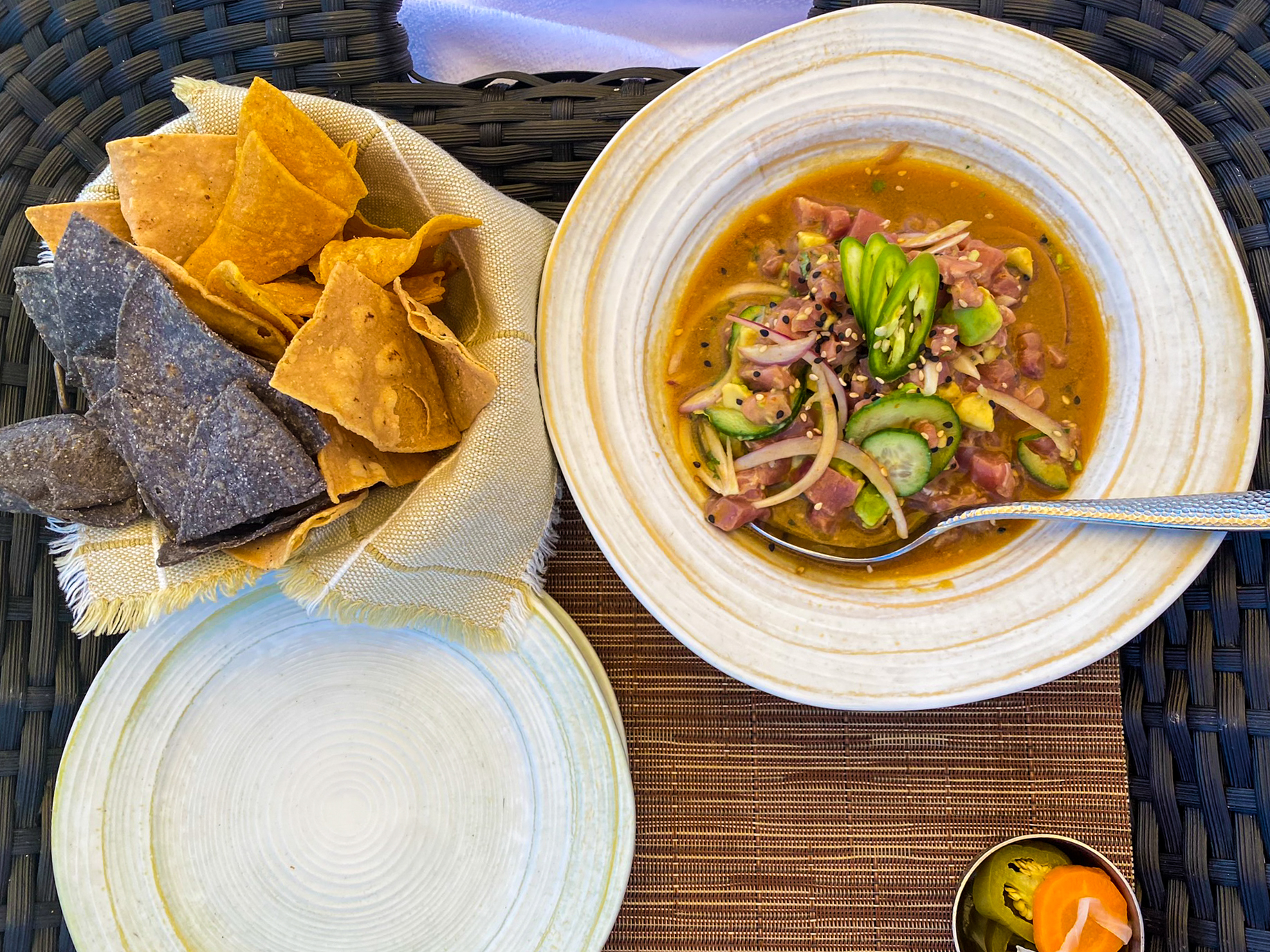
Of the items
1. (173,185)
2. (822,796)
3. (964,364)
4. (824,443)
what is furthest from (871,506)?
(173,185)

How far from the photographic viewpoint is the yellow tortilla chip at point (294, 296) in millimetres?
2035

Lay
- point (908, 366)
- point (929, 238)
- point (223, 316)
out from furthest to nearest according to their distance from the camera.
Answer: point (929, 238), point (908, 366), point (223, 316)

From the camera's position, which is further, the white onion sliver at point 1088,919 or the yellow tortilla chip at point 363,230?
the yellow tortilla chip at point 363,230

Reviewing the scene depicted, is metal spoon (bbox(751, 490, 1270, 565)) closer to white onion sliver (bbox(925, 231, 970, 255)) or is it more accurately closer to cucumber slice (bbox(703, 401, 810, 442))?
cucumber slice (bbox(703, 401, 810, 442))

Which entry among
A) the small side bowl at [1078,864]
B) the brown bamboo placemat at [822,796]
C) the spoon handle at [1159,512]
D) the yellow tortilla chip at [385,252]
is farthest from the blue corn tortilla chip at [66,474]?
the small side bowl at [1078,864]

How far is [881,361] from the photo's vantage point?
2150mm

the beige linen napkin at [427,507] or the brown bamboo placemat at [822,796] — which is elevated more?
the beige linen napkin at [427,507]

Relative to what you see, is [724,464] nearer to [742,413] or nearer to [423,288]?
[742,413]

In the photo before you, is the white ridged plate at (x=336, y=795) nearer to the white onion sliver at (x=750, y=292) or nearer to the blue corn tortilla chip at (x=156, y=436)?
the blue corn tortilla chip at (x=156, y=436)

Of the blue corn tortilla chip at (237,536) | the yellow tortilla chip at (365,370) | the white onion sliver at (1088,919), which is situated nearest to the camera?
the yellow tortilla chip at (365,370)

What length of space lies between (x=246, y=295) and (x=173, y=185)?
35 centimetres

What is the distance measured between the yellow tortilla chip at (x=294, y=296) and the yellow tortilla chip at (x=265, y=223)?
4 cm

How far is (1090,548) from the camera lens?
2186 millimetres

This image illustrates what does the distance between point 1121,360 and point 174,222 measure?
243cm
